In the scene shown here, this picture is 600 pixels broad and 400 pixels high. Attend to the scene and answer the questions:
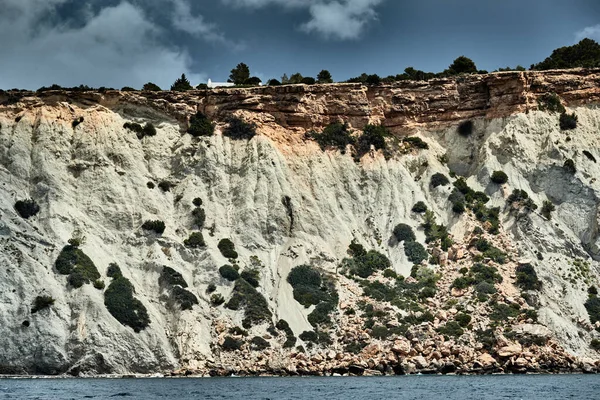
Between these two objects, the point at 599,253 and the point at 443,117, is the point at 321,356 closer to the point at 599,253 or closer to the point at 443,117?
the point at 599,253

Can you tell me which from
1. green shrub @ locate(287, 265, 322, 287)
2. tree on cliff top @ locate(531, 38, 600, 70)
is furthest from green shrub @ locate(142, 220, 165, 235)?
tree on cliff top @ locate(531, 38, 600, 70)

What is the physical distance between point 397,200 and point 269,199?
33.4ft

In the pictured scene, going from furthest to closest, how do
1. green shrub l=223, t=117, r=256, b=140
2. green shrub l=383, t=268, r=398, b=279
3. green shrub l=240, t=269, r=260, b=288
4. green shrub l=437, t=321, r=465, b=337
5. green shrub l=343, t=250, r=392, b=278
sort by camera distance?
green shrub l=223, t=117, r=256, b=140 → green shrub l=343, t=250, r=392, b=278 → green shrub l=383, t=268, r=398, b=279 → green shrub l=240, t=269, r=260, b=288 → green shrub l=437, t=321, r=465, b=337

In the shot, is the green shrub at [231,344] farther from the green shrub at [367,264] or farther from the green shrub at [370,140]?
the green shrub at [370,140]

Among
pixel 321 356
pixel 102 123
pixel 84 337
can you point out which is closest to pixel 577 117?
pixel 321 356

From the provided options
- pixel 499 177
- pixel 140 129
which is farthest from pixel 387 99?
pixel 140 129

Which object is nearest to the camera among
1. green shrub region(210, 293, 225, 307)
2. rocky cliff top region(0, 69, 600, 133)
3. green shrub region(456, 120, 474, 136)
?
green shrub region(210, 293, 225, 307)

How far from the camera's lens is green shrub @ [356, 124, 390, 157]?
75125 millimetres

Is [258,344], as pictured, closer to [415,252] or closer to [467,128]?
[415,252]

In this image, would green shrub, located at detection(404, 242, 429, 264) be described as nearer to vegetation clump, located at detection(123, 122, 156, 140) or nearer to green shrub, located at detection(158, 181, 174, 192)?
green shrub, located at detection(158, 181, 174, 192)

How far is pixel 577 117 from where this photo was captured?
244 ft

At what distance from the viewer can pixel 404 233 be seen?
69000mm

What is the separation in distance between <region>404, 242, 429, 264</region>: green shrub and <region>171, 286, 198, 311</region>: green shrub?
54.3 feet

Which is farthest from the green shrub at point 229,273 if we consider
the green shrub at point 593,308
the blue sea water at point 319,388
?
the green shrub at point 593,308
